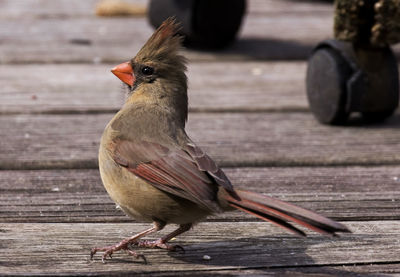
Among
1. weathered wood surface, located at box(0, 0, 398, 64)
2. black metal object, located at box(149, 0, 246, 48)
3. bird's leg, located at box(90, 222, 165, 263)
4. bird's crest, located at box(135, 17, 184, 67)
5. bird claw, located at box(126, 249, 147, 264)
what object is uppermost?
bird's crest, located at box(135, 17, 184, 67)

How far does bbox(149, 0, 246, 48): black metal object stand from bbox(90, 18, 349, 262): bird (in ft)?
6.68

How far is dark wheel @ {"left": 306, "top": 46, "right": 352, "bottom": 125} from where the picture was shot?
3520mm

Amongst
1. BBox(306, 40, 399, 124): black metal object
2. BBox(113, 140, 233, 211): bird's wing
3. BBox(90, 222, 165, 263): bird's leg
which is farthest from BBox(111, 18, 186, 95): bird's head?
BBox(306, 40, 399, 124): black metal object

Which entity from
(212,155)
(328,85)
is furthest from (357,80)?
(212,155)

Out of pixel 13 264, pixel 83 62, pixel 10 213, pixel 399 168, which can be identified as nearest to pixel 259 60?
pixel 83 62

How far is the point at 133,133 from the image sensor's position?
98.8 inches

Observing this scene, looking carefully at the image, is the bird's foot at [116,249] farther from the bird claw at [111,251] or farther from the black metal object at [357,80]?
the black metal object at [357,80]

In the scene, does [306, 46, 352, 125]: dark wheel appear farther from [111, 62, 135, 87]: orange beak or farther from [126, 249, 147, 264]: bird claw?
[126, 249, 147, 264]: bird claw

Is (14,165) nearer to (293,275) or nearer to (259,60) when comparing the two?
(293,275)

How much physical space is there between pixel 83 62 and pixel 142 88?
2137 millimetres

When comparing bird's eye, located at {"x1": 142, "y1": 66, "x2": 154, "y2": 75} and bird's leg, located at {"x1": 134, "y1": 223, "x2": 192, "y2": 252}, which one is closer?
bird's leg, located at {"x1": 134, "y1": 223, "x2": 192, "y2": 252}

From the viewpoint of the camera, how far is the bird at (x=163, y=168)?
6.83ft

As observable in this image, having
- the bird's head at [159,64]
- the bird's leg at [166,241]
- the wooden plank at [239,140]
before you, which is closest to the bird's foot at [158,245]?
the bird's leg at [166,241]

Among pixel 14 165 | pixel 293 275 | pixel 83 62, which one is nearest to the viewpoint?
pixel 293 275
